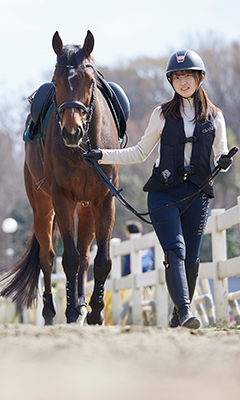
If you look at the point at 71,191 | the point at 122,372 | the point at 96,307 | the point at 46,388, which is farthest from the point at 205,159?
the point at 46,388

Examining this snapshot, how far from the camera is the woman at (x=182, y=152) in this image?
4184 millimetres

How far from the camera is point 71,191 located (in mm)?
4914

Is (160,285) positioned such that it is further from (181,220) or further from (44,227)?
(181,220)

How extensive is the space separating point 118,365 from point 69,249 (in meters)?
2.59

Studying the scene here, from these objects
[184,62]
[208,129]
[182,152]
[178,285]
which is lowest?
[178,285]

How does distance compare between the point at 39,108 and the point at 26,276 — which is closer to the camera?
the point at 39,108

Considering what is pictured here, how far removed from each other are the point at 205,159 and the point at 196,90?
1.72ft

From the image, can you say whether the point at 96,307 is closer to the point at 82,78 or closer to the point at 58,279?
the point at 82,78

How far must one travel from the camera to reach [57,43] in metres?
4.64

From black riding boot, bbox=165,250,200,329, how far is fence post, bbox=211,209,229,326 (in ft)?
8.42

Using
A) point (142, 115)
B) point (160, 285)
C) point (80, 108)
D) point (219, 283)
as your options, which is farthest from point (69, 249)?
point (142, 115)

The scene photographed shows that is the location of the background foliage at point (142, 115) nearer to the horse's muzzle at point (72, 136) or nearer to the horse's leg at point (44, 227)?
the horse's leg at point (44, 227)

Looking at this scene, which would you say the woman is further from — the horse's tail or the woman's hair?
the horse's tail

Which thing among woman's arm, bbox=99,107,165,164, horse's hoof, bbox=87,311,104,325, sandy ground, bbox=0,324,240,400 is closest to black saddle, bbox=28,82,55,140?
woman's arm, bbox=99,107,165,164
